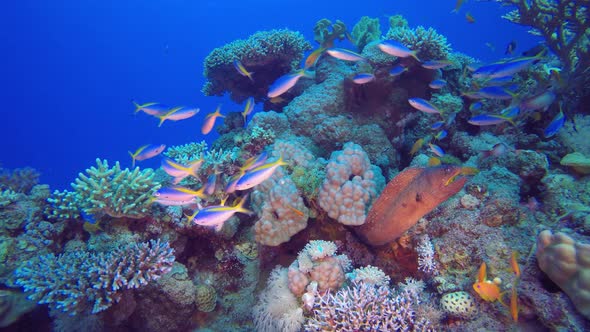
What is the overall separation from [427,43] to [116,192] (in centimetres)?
654

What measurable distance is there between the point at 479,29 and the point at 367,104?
11362cm

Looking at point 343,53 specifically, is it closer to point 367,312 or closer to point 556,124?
point 556,124

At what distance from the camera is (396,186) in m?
3.34

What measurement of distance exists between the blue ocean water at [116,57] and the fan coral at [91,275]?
51.4m

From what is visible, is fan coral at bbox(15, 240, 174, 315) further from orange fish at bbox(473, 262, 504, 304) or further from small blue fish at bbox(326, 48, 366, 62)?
small blue fish at bbox(326, 48, 366, 62)

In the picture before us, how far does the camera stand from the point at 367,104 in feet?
21.0

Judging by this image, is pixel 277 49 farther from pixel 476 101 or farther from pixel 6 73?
pixel 6 73

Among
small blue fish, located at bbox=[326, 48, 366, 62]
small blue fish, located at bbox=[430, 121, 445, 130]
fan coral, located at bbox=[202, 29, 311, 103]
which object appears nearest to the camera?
small blue fish, located at bbox=[326, 48, 366, 62]

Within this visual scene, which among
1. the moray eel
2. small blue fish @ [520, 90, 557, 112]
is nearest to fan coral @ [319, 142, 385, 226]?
the moray eel

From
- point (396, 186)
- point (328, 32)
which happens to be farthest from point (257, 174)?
point (328, 32)

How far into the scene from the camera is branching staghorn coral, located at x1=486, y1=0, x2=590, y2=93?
5203 millimetres

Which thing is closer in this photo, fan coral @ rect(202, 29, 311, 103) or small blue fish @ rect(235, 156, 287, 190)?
small blue fish @ rect(235, 156, 287, 190)

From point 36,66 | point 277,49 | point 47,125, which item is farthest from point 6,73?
point 277,49

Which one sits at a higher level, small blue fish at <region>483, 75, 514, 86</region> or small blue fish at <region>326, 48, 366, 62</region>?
small blue fish at <region>326, 48, 366, 62</region>
